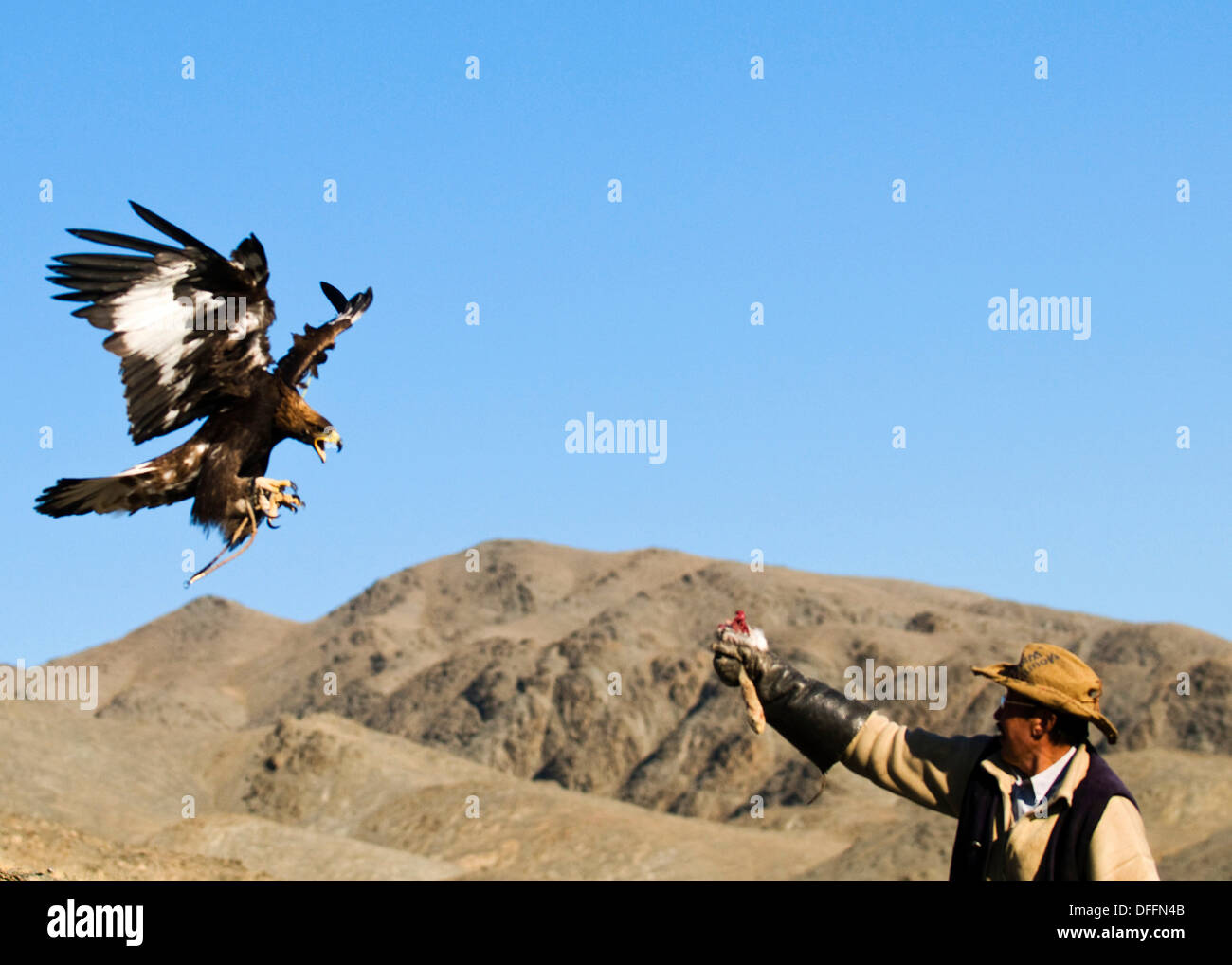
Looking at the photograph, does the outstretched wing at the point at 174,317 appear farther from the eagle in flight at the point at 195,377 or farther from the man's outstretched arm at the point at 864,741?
the man's outstretched arm at the point at 864,741

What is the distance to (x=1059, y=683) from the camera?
4465 millimetres

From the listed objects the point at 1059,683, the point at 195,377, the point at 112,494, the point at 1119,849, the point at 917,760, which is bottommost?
the point at 1119,849

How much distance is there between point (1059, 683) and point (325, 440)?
13.8 feet

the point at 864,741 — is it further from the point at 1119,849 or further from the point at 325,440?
the point at 325,440

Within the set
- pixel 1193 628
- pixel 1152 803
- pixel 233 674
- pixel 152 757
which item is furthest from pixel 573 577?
pixel 1152 803

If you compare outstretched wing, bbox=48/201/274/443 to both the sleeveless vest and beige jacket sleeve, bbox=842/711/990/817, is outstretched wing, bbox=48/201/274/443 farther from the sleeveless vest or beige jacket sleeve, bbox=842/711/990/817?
the sleeveless vest

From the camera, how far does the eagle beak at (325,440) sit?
24.6ft

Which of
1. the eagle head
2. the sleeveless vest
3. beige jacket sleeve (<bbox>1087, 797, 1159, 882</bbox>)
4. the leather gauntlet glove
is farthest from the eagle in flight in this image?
beige jacket sleeve (<bbox>1087, 797, 1159, 882</bbox>)

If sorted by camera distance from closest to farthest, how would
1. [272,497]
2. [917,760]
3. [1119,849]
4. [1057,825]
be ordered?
[1119,849], [1057,825], [917,760], [272,497]

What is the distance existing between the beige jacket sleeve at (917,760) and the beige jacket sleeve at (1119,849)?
0.56m

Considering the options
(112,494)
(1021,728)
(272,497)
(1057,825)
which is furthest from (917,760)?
(112,494)

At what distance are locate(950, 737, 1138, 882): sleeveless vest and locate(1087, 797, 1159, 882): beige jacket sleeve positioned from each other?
2cm

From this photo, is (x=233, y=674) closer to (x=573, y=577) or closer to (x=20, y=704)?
(x=573, y=577)

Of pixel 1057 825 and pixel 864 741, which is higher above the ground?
pixel 864 741
